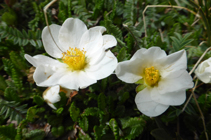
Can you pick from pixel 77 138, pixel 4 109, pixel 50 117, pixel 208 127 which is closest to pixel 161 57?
pixel 208 127

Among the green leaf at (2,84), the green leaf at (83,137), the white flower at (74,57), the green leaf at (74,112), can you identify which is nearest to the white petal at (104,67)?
the white flower at (74,57)

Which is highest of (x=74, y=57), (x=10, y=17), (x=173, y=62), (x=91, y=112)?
(x=10, y=17)

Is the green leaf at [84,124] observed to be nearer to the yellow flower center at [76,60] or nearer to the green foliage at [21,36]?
the yellow flower center at [76,60]

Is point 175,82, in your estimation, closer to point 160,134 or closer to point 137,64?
point 137,64

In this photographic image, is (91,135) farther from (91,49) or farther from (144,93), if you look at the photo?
(91,49)

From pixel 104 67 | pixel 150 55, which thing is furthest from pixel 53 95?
pixel 150 55

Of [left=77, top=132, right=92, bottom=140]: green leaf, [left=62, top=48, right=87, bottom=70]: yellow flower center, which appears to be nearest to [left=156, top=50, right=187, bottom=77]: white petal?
[left=62, top=48, right=87, bottom=70]: yellow flower center

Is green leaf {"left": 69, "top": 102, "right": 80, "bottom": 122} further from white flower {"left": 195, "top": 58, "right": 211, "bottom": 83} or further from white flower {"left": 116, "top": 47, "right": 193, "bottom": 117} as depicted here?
white flower {"left": 195, "top": 58, "right": 211, "bottom": 83}
